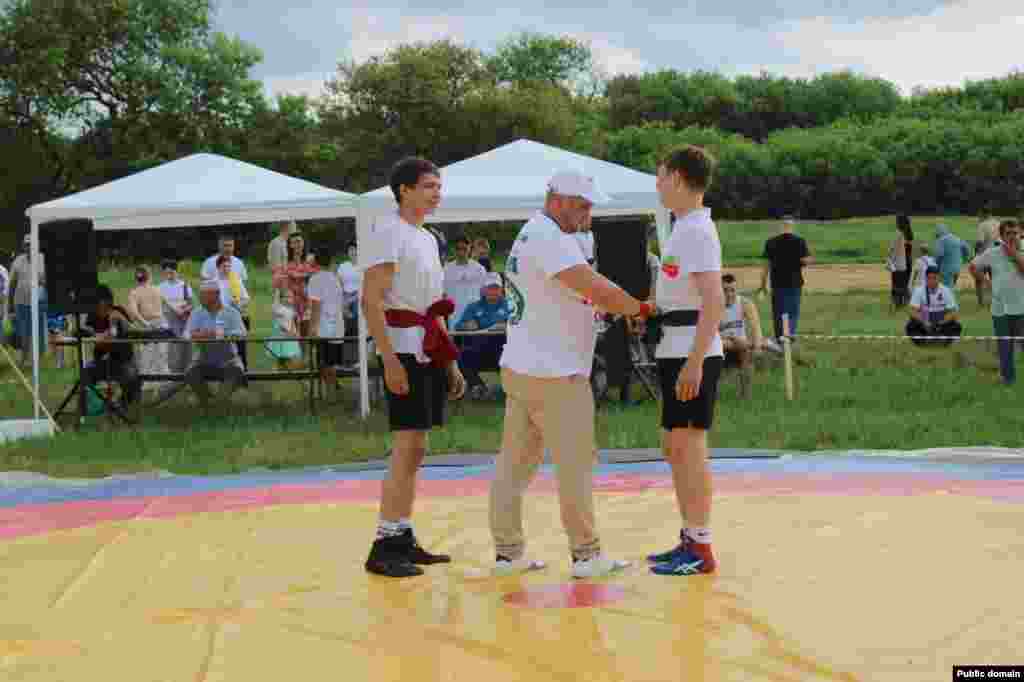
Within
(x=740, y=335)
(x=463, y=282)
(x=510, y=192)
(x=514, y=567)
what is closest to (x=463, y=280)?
(x=463, y=282)

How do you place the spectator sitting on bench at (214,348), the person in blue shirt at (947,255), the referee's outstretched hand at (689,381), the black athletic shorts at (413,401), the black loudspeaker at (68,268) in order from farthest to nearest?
the person in blue shirt at (947,255) → the spectator sitting on bench at (214,348) → the black loudspeaker at (68,268) → the black athletic shorts at (413,401) → the referee's outstretched hand at (689,381)

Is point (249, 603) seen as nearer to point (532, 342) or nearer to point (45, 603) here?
point (45, 603)

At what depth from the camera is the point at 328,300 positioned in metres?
13.6

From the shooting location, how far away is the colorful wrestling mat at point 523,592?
180 inches

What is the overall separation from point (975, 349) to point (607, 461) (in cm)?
690

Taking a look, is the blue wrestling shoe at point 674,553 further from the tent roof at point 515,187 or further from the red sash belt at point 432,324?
the tent roof at point 515,187

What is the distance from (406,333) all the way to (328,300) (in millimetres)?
7808

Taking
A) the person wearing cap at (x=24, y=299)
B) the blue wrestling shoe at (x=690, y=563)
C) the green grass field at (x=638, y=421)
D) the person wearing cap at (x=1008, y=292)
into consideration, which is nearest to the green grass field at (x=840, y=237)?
the green grass field at (x=638, y=421)

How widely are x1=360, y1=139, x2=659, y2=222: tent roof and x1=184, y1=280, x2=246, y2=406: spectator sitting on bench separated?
72.0 inches

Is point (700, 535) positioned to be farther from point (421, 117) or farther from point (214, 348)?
point (421, 117)

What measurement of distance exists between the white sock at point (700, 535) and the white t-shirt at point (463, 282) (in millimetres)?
8892

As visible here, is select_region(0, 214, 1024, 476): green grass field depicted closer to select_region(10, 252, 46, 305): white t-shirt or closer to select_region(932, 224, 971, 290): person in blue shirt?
select_region(10, 252, 46, 305): white t-shirt

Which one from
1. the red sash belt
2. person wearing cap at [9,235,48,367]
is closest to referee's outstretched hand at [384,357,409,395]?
the red sash belt

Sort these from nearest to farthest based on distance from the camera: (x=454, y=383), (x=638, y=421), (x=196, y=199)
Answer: (x=454, y=383) → (x=638, y=421) → (x=196, y=199)
